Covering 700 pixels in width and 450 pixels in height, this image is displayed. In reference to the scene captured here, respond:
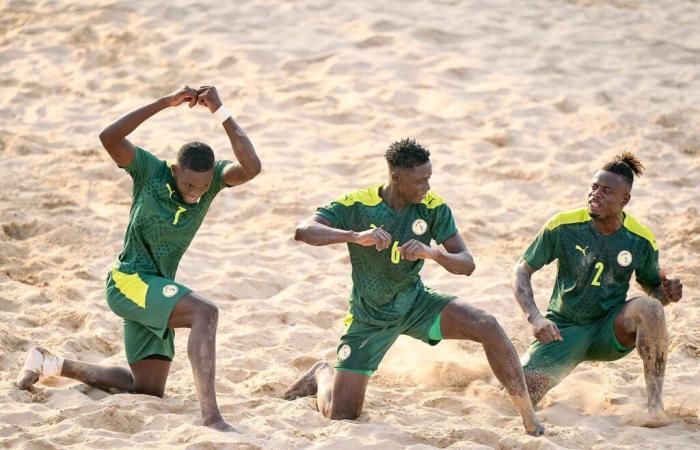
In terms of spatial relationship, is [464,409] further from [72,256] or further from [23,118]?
[23,118]

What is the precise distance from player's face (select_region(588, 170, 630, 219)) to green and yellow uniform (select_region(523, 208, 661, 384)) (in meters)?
0.16

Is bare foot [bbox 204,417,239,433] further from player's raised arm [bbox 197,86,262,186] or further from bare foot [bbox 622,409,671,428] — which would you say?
bare foot [bbox 622,409,671,428]

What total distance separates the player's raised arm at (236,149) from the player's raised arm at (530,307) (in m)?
1.55

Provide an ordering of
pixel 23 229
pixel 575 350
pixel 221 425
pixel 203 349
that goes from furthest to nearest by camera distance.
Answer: pixel 23 229, pixel 575 350, pixel 203 349, pixel 221 425

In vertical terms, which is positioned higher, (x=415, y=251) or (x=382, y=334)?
(x=415, y=251)

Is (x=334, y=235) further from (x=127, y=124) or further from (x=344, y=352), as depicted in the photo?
(x=127, y=124)

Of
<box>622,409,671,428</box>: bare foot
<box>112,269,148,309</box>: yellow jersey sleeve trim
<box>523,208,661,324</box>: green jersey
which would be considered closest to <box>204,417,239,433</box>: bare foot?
<box>112,269,148,309</box>: yellow jersey sleeve trim

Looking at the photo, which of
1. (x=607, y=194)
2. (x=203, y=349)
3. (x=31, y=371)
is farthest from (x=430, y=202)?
(x=31, y=371)

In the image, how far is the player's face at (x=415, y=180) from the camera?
5711mm

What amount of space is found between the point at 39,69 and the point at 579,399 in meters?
6.68

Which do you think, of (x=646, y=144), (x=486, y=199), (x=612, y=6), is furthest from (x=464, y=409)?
(x=612, y=6)

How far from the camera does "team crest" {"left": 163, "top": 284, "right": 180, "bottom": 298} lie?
560 centimetres

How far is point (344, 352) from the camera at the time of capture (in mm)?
5863

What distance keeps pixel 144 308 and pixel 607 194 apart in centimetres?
254
